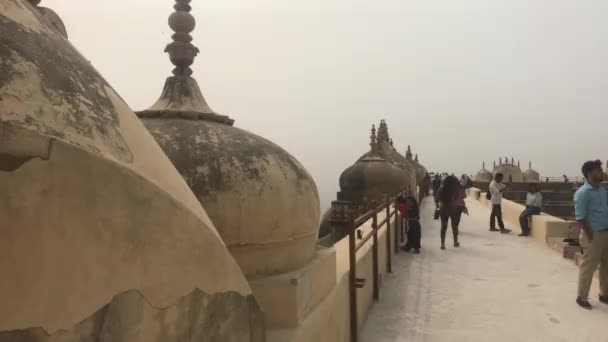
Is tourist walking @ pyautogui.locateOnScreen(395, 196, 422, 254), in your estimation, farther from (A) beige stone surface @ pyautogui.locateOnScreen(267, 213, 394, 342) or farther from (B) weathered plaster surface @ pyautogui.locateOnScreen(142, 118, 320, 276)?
(B) weathered plaster surface @ pyautogui.locateOnScreen(142, 118, 320, 276)

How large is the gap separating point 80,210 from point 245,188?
164 centimetres

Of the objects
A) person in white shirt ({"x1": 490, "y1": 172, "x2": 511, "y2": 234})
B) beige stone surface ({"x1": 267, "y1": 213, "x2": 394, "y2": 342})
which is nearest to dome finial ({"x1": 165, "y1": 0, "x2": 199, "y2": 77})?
beige stone surface ({"x1": 267, "y1": 213, "x2": 394, "y2": 342})

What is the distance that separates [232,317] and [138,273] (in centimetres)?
67

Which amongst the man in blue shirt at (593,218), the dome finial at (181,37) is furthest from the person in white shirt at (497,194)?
the dome finial at (181,37)

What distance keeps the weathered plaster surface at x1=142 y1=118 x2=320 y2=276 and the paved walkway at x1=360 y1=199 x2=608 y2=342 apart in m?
2.31

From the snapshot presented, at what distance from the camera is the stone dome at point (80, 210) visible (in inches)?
51.9

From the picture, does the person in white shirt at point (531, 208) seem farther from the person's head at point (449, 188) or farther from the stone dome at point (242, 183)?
the stone dome at point (242, 183)

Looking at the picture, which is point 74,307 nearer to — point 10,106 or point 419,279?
point 10,106

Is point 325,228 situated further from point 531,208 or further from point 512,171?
point 512,171

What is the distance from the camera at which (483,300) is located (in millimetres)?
6191

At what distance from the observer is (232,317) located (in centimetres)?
215

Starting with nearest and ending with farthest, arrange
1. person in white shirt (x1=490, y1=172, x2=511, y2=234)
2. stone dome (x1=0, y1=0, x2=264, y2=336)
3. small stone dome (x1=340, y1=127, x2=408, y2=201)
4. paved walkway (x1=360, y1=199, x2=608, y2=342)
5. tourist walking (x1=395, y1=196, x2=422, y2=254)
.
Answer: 1. stone dome (x1=0, y1=0, x2=264, y2=336)
2. paved walkway (x1=360, y1=199, x2=608, y2=342)
3. tourist walking (x1=395, y1=196, x2=422, y2=254)
4. person in white shirt (x1=490, y1=172, x2=511, y2=234)
5. small stone dome (x1=340, y1=127, x2=408, y2=201)

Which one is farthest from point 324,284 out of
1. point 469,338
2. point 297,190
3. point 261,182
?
point 469,338

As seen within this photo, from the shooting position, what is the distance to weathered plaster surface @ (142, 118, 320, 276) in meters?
3.01
